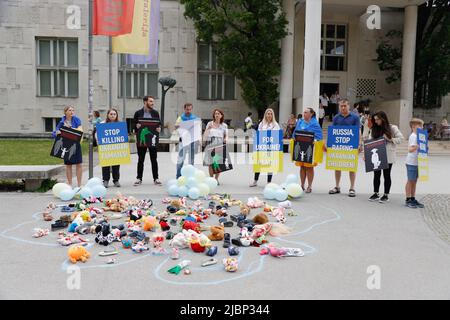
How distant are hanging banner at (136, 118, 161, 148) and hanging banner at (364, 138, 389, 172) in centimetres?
476

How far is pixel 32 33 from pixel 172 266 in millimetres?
25837

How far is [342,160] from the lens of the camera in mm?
9852

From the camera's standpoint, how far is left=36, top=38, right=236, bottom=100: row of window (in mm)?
27344

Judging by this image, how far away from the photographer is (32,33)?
26.6 metres

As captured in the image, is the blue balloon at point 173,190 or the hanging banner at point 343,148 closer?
the blue balloon at point 173,190

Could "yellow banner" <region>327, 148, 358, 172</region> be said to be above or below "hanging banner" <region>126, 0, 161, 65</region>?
below

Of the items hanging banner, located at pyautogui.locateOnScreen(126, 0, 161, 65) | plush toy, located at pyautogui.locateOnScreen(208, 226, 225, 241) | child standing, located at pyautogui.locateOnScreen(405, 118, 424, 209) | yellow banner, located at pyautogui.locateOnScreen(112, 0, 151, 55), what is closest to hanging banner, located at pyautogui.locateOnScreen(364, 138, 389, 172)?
child standing, located at pyautogui.locateOnScreen(405, 118, 424, 209)

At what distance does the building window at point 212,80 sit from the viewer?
92.6 feet

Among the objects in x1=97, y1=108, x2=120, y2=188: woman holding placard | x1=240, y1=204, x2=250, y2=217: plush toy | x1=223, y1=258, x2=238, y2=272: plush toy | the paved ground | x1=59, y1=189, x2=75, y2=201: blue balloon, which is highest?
x1=97, y1=108, x2=120, y2=188: woman holding placard

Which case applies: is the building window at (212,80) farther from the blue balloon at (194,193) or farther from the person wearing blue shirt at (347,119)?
the blue balloon at (194,193)

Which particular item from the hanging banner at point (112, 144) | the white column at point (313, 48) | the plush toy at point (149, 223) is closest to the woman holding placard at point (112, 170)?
the hanging banner at point (112, 144)

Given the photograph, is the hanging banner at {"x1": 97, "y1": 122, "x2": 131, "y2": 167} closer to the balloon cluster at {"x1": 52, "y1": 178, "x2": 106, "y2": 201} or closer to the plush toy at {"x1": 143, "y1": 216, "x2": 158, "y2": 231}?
the balloon cluster at {"x1": 52, "y1": 178, "x2": 106, "y2": 201}

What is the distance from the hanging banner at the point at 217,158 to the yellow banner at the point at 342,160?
238 centimetres
